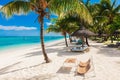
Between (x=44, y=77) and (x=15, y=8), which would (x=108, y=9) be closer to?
(x=15, y=8)

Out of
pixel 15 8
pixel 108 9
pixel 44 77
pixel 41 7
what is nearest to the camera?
pixel 44 77

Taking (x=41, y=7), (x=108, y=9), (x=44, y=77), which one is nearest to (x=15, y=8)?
(x=41, y=7)

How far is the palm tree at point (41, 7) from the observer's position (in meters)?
8.45

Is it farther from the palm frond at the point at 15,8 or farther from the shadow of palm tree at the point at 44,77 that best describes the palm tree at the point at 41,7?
the shadow of palm tree at the point at 44,77

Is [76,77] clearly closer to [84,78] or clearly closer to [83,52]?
[84,78]

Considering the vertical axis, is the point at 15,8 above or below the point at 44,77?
above

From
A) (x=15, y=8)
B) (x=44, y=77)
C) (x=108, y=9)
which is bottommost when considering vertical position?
(x=44, y=77)

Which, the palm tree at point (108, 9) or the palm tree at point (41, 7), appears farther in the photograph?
the palm tree at point (108, 9)

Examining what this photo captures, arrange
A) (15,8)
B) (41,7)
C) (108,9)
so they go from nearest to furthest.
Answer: (15,8) → (41,7) → (108,9)

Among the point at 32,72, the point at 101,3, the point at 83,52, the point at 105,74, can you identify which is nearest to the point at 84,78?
the point at 105,74

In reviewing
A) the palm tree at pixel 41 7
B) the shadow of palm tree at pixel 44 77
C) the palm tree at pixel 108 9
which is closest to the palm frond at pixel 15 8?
the palm tree at pixel 41 7

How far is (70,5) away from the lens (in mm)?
8383

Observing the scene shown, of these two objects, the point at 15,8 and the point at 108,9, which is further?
the point at 108,9

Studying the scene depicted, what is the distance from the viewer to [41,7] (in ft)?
30.3
